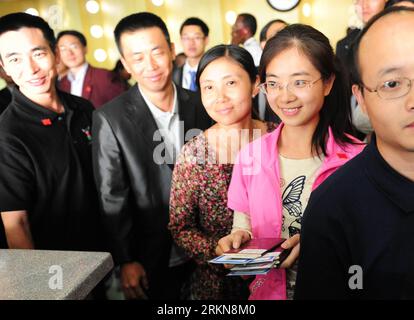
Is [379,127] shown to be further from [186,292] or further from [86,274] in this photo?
[186,292]

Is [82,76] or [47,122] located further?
[82,76]

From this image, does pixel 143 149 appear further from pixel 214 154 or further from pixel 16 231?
pixel 16 231

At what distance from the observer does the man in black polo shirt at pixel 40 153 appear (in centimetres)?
84

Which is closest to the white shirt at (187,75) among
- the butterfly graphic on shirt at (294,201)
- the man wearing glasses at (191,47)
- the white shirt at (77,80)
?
the man wearing glasses at (191,47)

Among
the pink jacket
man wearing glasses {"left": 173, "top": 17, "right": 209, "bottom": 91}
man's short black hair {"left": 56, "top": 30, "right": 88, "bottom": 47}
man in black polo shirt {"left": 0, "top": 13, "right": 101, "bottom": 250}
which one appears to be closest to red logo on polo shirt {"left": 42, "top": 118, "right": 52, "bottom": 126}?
man in black polo shirt {"left": 0, "top": 13, "right": 101, "bottom": 250}

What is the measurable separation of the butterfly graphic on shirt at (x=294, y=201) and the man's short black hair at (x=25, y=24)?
0.65 metres

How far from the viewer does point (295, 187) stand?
0.75 metres

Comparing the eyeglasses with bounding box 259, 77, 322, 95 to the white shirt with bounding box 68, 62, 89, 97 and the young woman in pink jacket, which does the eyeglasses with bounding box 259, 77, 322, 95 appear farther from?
the white shirt with bounding box 68, 62, 89, 97

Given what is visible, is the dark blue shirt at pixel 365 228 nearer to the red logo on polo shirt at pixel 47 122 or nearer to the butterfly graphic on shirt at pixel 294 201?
the butterfly graphic on shirt at pixel 294 201

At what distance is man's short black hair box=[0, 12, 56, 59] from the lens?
834 mm

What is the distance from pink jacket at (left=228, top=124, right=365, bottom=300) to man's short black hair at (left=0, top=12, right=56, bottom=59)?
21.4 inches

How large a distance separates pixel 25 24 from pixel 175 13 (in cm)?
36

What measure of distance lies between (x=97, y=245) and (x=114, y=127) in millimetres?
350

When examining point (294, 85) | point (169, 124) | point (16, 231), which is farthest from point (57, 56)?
point (294, 85)
